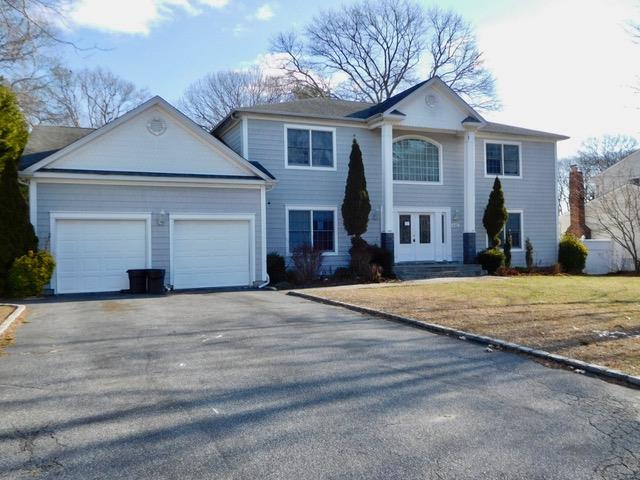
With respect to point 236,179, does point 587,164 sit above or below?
above

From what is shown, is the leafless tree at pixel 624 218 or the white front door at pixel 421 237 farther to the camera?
the leafless tree at pixel 624 218

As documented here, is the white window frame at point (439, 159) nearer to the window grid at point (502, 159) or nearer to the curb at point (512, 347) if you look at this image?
the window grid at point (502, 159)

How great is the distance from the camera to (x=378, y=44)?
135 feet

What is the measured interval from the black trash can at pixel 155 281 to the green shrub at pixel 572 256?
1681 cm

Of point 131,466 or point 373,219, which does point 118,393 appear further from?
point 373,219

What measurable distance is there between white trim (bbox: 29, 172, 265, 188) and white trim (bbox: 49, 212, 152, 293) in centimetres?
88

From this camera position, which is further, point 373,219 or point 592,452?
point 373,219

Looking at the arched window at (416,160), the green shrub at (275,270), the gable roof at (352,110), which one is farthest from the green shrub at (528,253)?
the green shrub at (275,270)

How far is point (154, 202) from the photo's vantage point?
53.7ft

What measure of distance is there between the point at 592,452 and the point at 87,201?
14.6 metres

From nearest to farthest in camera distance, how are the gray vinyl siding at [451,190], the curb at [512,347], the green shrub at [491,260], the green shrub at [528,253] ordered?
the curb at [512,347], the green shrub at [491,260], the gray vinyl siding at [451,190], the green shrub at [528,253]

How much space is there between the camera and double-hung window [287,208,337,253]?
19.7 meters

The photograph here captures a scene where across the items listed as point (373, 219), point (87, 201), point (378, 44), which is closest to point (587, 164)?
point (378, 44)

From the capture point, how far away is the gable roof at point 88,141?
50.0 ft
